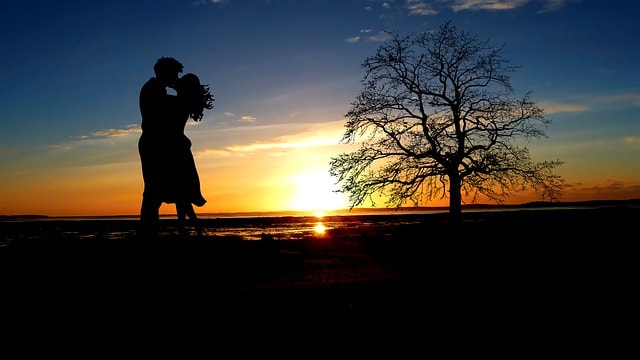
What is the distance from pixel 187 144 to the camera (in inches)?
323

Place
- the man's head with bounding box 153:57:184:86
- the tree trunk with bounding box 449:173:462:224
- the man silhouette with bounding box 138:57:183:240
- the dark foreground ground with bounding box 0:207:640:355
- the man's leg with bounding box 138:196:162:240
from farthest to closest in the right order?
the tree trunk with bounding box 449:173:462:224, the man's head with bounding box 153:57:184:86, the man's leg with bounding box 138:196:162:240, the man silhouette with bounding box 138:57:183:240, the dark foreground ground with bounding box 0:207:640:355

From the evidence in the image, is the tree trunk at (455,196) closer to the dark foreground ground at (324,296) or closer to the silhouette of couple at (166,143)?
the dark foreground ground at (324,296)

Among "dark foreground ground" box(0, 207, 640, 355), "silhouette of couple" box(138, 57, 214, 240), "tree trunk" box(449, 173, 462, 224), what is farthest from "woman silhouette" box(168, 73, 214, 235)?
"tree trunk" box(449, 173, 462, 224)

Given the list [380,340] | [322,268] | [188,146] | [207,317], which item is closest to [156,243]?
[188,146]

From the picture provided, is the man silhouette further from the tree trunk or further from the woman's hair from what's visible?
the tree trunk

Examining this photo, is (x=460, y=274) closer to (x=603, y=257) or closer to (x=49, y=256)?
(x=603, y=257)

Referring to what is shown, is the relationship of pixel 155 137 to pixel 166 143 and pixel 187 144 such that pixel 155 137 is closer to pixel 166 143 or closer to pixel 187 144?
pixel 166 143

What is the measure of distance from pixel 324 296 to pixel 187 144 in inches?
187

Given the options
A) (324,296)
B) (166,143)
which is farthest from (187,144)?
(324,296)

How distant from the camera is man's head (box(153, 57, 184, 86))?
783cm

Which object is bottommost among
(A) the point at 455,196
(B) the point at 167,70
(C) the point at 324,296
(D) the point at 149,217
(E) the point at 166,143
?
(C) the point at 324,296

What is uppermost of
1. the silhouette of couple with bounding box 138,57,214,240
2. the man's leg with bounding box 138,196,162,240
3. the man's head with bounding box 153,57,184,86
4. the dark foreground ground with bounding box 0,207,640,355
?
the man's head with bounding box 153,57,184,86

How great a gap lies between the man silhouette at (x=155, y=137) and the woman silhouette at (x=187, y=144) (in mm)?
164

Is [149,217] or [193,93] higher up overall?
[193,93]
